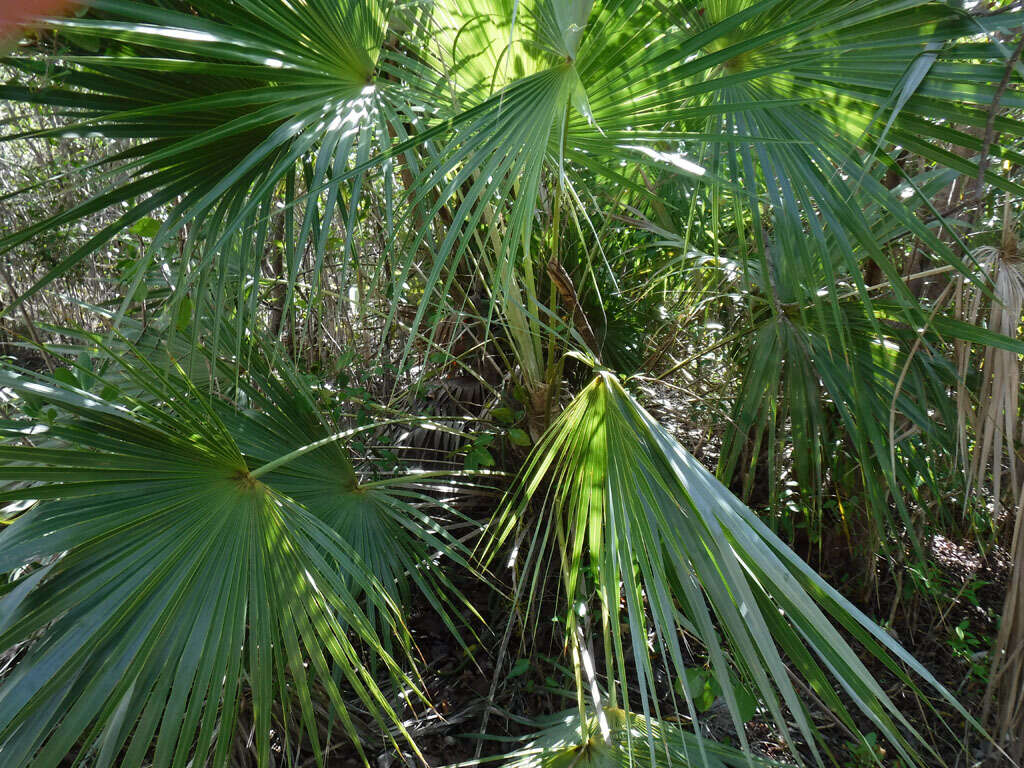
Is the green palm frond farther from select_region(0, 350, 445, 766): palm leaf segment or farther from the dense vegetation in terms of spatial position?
select_region(0, 350, 445, 766): palm leaf segment

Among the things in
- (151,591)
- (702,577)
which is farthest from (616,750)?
(151,591)

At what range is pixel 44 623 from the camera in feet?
3.51

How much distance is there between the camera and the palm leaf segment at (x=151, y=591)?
1030 millimetres

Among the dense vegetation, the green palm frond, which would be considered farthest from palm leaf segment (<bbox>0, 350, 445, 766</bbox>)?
the green palm frond

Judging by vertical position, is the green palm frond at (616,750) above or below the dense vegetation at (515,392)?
below

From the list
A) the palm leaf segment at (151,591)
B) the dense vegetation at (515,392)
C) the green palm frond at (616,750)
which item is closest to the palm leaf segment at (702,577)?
the dense vegetation at (515,392)

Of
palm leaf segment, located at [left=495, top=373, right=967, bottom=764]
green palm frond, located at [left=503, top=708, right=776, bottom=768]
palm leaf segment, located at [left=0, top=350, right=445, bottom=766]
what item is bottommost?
green palm frond, located at [left=503, top=708, right=776, bottom=768]

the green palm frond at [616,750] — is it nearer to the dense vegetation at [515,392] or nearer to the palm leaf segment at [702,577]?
the dense vegetation at [515,392]

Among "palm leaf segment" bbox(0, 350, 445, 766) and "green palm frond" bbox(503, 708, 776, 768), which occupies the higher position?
"palm leaf segment" bbox(0, 350, 445, 766)

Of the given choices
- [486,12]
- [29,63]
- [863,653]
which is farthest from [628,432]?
[863,653]

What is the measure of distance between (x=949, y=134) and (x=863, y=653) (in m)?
1.93

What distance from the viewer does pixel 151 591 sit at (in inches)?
45.2

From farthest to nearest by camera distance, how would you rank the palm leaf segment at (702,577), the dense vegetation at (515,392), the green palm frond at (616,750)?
the green palm frond at (616,750), the dense vegetation at (515,392), the palm leaf segment at (702,577)

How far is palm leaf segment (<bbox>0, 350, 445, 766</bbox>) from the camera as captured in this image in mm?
1030
